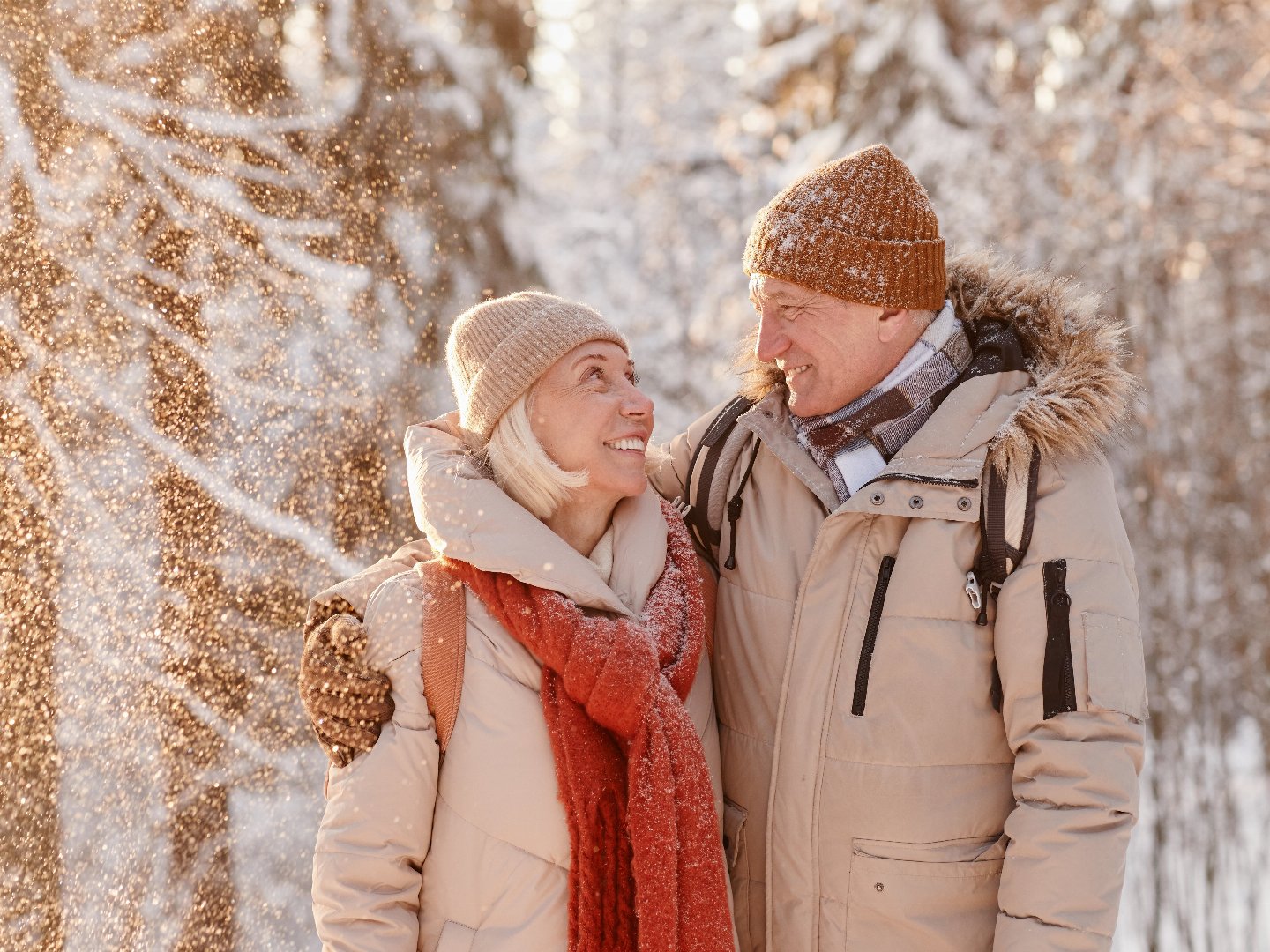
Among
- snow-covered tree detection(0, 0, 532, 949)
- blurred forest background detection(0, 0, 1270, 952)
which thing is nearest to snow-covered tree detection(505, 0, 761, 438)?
blurred forest background detection(0, 0, 1270, 952)

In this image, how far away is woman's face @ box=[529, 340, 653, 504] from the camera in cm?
221

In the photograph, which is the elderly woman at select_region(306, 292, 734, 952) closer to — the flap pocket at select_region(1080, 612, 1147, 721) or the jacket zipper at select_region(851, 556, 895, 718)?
the jacket zipper at select_region(851, 556, 895, 718)

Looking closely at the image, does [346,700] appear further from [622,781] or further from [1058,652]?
[1058,652]

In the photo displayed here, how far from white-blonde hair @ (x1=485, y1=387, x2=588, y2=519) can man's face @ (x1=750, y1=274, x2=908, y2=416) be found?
58 centimetres

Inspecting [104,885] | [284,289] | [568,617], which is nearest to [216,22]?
[284,289]

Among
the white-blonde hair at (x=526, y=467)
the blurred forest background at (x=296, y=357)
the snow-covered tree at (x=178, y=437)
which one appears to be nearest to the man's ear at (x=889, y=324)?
the blurred forest background at (x=296, y=357)

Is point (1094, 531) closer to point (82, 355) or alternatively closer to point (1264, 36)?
point (82, 355)

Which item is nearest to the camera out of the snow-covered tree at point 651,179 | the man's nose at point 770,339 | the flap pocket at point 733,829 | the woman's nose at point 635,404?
the woman's nose at point 635,404

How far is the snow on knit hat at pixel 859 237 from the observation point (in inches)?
93.2

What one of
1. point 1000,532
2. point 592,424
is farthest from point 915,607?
point 592,424

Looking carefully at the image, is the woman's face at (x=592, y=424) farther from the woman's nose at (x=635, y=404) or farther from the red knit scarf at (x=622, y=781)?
the red knit scarf at (x=622, y=781)

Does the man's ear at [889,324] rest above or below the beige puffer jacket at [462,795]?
above

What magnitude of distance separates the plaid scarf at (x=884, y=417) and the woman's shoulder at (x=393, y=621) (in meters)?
0.94

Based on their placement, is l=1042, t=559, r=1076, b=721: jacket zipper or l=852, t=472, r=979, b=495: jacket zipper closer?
l=1042, t=559, r=1076, b=721: jacket zipper
